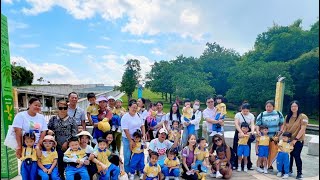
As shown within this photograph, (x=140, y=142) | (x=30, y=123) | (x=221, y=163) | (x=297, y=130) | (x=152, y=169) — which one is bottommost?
(x=221, y=163)

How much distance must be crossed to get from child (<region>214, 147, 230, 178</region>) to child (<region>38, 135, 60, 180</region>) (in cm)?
294

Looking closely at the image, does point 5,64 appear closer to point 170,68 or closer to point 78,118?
point 78,118

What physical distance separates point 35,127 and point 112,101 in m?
1.92

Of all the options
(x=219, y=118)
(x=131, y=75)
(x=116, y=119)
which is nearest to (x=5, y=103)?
(x=116, y=119)

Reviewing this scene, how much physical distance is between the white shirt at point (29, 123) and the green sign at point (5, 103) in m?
1.29

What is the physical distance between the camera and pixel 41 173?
3.96 m

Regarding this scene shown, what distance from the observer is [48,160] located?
4.03 metres

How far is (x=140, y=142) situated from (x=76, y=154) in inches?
50.7

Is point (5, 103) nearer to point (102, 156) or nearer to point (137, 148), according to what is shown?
point (102, 156)

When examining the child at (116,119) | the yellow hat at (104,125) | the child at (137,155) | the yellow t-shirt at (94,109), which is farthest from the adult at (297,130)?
the yellow t-shirt at (94,109)

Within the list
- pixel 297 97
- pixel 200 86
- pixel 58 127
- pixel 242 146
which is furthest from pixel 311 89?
pixel 58 127

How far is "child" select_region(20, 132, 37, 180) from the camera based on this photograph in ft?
12.8

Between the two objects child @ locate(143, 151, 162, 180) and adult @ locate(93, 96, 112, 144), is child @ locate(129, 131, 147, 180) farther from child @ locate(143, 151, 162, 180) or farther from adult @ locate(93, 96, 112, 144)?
adult @ locate(93, 96, 112, 144)

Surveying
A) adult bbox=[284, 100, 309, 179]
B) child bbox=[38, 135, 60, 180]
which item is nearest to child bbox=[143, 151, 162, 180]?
child bbox=[38, 135, 60, 180]
